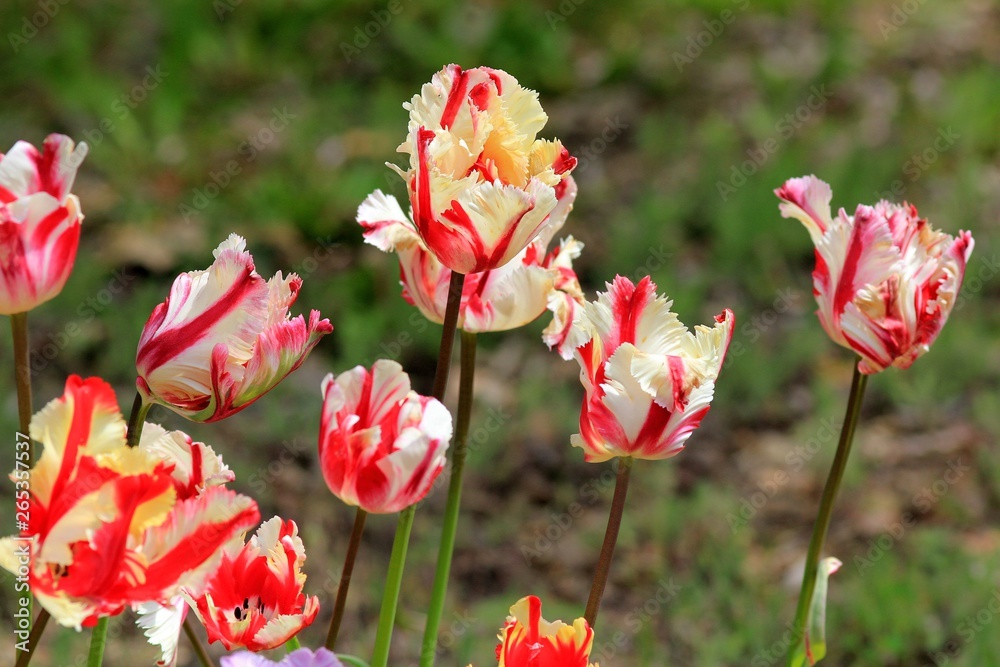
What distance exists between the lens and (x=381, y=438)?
75 centimetres

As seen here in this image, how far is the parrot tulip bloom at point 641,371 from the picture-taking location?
0.79 m

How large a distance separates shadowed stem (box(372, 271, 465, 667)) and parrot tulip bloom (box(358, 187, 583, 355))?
0.07 meters

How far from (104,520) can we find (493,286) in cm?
39

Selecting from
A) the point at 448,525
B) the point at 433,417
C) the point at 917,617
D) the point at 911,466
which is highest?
the point at 433,417

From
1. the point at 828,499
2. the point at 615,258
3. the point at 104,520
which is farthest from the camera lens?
the point at 615,258

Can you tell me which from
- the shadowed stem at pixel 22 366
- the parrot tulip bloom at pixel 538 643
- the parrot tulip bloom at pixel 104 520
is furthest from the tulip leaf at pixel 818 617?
the shadowed stem at pixel 22 366

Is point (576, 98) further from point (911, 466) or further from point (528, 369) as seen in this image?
point (911, 466)

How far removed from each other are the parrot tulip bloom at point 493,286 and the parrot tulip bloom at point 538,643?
216 mm

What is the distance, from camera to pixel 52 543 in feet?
2.11

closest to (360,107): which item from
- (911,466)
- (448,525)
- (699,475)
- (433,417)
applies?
(699,475)

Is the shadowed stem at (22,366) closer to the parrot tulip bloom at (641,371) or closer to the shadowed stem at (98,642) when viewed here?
the shadowed stem at (98,642)

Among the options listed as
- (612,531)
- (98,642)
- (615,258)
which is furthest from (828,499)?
(615,258)

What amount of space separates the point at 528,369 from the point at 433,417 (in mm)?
2236

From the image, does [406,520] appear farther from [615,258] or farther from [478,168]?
[615,258]
